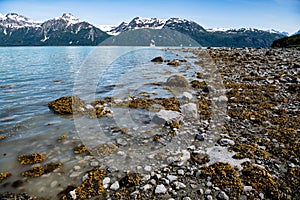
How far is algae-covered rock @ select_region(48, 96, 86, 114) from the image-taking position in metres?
10.1

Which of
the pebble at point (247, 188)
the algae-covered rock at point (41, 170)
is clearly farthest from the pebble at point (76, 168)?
the pebble at point (247, 188)

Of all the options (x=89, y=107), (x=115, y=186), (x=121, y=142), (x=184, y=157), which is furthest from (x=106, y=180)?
(x=89, y=107)

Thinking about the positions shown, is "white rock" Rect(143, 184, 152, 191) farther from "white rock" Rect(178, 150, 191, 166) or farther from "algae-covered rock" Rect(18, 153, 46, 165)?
"algae-covered rock" Rect(18, 153, 46, 165)

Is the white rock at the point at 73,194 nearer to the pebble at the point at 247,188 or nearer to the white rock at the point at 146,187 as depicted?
the white rock at the point at 146,187

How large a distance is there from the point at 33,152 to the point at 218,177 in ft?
19.0

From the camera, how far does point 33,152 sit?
21.2 feet

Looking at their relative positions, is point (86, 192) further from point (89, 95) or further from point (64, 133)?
point (89, 95)

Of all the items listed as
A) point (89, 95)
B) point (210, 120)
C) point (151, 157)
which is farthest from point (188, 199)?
point (89, 95)

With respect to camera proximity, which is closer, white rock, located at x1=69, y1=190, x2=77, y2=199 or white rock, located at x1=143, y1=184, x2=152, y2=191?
white rock, located at x1=69, y1=190, x2=77, y2=199

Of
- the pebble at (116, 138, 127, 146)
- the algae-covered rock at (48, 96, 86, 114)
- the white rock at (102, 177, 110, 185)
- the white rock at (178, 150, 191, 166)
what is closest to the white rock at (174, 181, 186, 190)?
the white rock at (178, 150, 191, 166)

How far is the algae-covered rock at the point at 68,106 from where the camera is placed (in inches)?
398

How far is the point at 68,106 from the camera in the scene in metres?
10.6

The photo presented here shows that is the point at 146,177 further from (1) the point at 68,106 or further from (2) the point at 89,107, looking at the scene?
(1) the point at 68,106

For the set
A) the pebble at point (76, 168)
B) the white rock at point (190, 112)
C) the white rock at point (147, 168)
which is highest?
the white rock at point (190, 112)
